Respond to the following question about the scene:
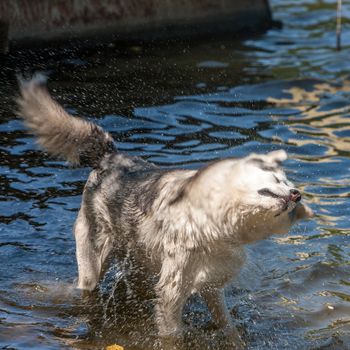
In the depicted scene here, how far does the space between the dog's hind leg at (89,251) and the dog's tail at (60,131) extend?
42 cm

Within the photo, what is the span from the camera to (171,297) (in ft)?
17.3

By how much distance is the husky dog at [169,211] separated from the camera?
4.77 m

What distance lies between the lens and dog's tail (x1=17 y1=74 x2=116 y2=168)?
6121mm

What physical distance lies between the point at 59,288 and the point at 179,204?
156 centimetres

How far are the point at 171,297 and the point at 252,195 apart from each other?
100 centimetres

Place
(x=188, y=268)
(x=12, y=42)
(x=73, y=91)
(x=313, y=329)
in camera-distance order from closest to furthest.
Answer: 1. (x=188, y=268)
2. (x=313, y=329)
3. (x=73, y=91)
4. (x=12, y=42)

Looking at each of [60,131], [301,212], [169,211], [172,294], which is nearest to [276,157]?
[301,212]

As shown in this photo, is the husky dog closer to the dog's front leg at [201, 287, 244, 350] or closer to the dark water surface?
the dog's front leg at [201, 287, 244, 350]

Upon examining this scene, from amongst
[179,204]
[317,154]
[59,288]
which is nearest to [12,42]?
[317,154]

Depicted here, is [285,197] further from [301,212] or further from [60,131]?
[60,131]

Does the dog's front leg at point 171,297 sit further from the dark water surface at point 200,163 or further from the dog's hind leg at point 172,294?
the dark water surface at point 200,163

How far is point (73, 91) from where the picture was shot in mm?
10031

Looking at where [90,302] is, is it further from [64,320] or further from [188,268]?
[188,268]

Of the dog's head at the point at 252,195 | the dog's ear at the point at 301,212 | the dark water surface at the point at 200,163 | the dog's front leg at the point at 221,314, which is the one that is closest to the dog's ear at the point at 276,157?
the dog's head at the point at 252,195
